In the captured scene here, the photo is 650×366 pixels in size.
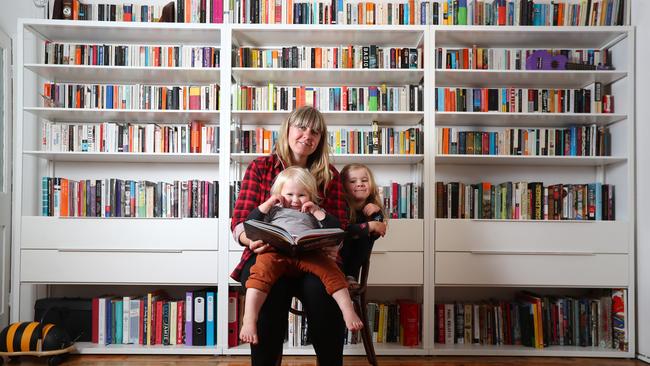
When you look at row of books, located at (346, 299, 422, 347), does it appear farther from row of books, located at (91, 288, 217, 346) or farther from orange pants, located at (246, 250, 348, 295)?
orange pants, located at (246, 250, 348, 295)

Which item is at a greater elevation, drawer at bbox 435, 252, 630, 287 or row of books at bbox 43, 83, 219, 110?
row of books at bbox 43, 83, 219, 110

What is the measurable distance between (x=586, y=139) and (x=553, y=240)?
26.1 inches

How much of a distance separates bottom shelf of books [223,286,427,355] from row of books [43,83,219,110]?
1.14m

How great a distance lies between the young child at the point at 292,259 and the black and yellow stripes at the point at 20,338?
1.50 m

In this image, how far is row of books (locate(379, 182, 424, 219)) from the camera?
3.11 meters

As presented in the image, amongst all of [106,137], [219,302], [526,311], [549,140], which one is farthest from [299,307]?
[549,140]

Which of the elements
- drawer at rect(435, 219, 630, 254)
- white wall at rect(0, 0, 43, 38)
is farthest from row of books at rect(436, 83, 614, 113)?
white wall at rect(0, 0, 43, 38)

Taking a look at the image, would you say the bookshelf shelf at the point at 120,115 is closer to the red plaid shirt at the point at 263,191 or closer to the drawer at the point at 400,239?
the red plaid shirt at the point at 263,191

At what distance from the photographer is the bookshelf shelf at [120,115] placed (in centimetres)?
299

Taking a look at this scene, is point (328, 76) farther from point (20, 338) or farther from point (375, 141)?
point (20, 338)

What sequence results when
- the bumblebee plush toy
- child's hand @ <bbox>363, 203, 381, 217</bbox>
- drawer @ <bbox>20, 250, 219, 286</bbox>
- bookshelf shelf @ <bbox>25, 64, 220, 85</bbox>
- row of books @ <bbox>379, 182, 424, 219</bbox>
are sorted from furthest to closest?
row of books @ <bbox>379, 182, 424, 219</bbox> < bookshelf shelf @ <bbox>25, 64, 220, 85</bbox> < drawer @ <bbox>20, 250, 219, 286</bbox> < the bumblebee plush toy < child's hand @ <bbox>363, 203, 381, 217</bbox>

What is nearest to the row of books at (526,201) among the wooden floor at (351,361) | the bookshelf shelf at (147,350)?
the wooden floor at (351,361)

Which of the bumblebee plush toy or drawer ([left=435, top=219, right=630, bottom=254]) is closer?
the bumblebee plush toy

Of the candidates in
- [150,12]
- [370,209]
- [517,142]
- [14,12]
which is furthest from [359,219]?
[14,12]
